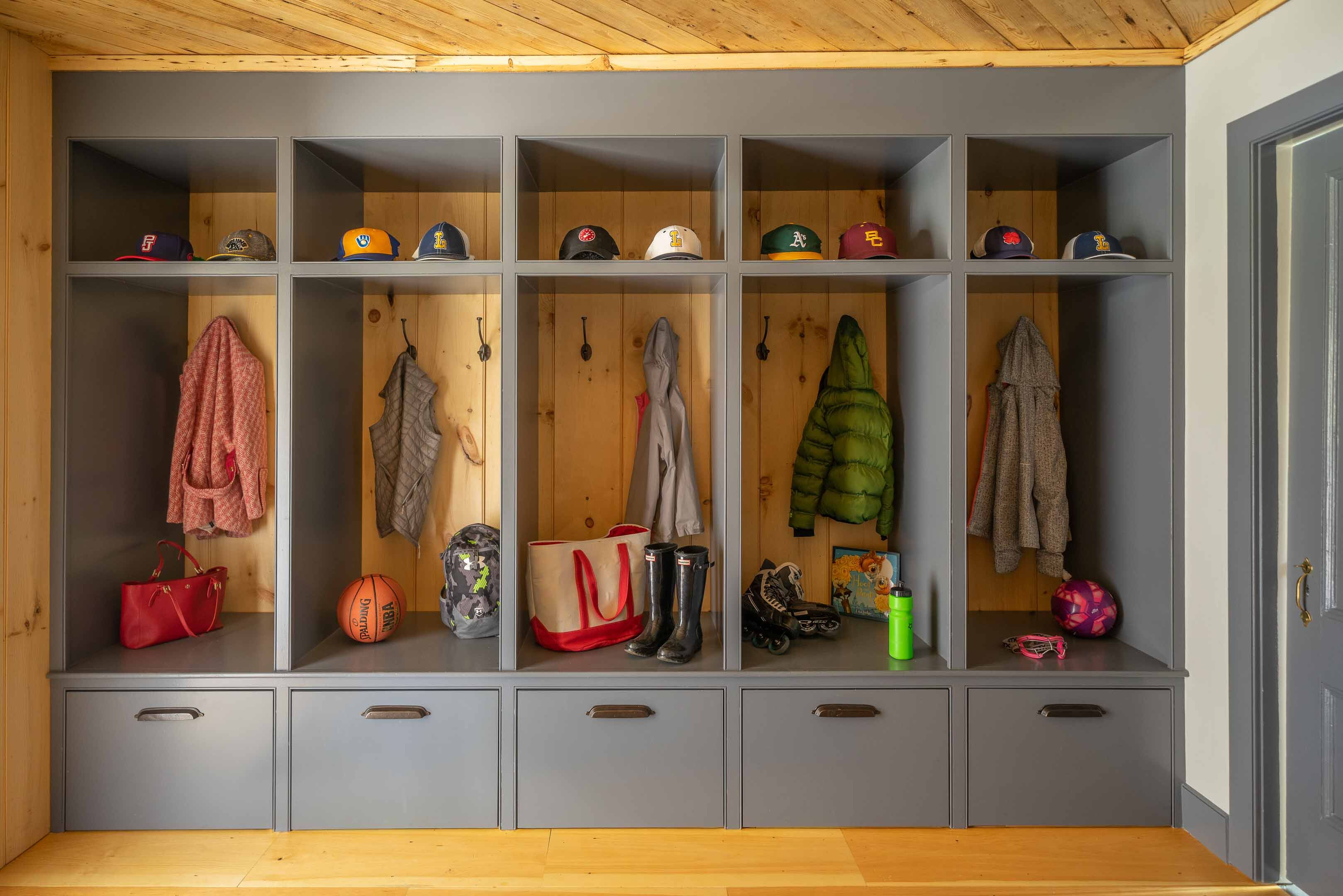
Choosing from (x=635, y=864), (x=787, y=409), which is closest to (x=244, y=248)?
(x=787, y=409)

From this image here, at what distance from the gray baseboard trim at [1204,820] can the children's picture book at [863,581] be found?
Result: 3.10ft

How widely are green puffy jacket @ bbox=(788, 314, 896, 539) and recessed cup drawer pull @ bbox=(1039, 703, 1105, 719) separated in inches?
28.2

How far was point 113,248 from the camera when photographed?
226cm

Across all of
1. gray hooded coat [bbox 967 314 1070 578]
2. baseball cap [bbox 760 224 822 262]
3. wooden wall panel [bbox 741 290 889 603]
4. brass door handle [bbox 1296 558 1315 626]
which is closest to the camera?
brass door handle [bbox 1296 558 1315 626]

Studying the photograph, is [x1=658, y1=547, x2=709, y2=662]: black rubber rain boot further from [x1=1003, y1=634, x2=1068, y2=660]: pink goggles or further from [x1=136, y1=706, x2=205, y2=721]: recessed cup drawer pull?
[x1=136, y1=706, x2=205, y2=721]: recessed cup drawer pull

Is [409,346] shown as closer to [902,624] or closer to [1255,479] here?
[902,624]

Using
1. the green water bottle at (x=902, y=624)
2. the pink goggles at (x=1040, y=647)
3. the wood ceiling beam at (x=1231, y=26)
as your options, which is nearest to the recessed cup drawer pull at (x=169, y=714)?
the green water bottle at (x=902, y=624)

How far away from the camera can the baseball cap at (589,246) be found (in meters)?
2.16

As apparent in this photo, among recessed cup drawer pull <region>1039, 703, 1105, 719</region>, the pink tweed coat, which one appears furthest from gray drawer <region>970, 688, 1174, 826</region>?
the pink tweed coat

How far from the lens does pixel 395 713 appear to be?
6.88 feet

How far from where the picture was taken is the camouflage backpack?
2355 mm

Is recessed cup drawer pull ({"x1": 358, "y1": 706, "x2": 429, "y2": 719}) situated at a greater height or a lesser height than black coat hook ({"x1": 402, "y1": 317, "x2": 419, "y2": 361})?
lesser

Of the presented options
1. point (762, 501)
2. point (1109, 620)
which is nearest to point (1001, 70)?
point (762, 501)

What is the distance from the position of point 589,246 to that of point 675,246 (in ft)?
0.82
